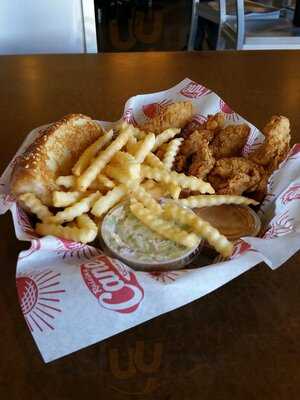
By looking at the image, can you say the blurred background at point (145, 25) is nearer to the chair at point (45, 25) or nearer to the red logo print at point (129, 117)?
the chair at point (45, 25)

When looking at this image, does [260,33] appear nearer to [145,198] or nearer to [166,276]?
[145,198]

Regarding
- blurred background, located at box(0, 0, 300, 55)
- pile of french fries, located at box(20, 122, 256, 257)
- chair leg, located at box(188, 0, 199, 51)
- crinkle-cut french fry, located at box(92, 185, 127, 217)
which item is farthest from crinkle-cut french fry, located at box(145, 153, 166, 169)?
chair leg, located at box(188, 0, 199, 51)

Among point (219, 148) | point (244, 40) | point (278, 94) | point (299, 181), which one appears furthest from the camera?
point (244, 40)

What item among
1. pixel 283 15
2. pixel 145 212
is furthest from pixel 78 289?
pixel 283 15

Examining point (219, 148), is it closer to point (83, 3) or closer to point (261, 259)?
point (261, 259)

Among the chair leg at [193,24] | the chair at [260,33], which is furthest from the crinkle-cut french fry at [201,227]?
the chair leg at [193,24]

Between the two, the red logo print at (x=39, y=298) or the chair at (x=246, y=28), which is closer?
the red logo print at (x=39, y=298)

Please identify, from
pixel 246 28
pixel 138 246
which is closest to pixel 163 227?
pixel 138 246
